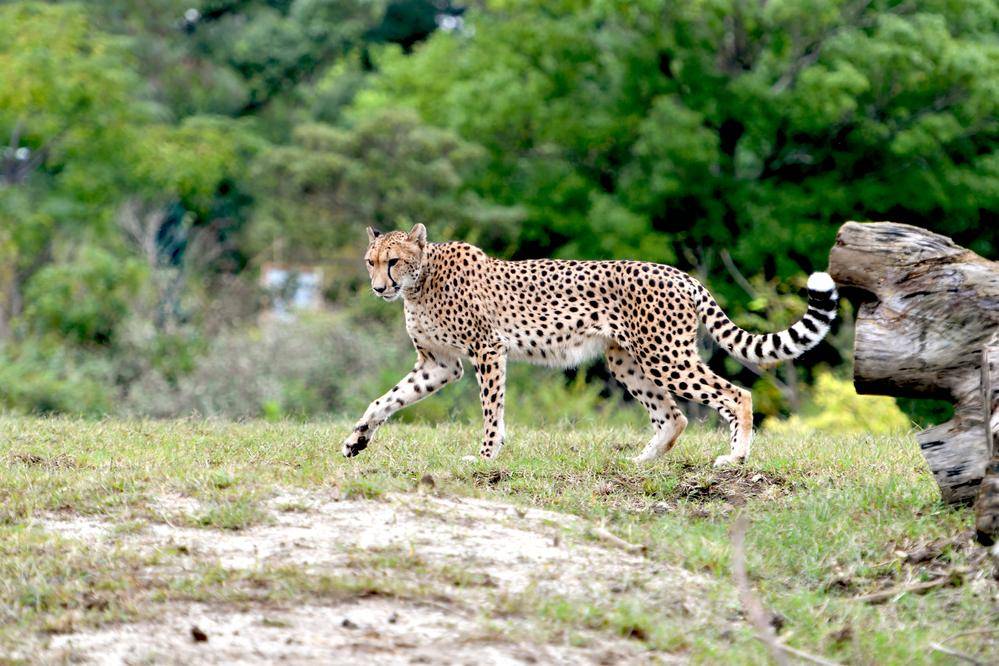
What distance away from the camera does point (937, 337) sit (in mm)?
6766

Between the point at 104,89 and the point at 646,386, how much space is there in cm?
1965

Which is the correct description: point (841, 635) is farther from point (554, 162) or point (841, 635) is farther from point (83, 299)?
point (554, 162)

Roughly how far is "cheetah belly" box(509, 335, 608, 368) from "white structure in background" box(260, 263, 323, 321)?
1361 cm

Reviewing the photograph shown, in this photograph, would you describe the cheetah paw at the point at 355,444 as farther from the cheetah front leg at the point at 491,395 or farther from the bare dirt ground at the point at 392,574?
the bare dirt ground at the point at 392,574

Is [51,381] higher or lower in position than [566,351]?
lower

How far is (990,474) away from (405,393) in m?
3.81

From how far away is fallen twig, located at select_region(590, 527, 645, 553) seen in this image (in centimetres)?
628

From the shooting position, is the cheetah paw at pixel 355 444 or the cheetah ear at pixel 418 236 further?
the cheetah ear at pixel 418 236

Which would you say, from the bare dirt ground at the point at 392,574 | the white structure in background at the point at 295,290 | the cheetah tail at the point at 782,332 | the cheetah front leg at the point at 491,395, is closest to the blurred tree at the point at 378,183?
the white structure in background at the point at 295,290

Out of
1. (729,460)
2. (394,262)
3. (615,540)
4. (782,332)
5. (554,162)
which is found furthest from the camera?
(554,162)

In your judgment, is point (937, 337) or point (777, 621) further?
point (937, 337)

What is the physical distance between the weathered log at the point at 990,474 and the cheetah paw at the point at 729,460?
1.98m

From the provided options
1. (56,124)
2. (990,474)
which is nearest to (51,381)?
(56,124)

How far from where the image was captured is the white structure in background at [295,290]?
24.3 meters
